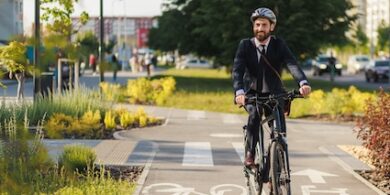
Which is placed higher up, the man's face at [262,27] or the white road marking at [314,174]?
the man's face at [262,27]

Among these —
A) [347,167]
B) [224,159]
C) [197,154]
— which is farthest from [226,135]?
[347,167]

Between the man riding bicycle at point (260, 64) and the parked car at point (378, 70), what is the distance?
47.1 metres

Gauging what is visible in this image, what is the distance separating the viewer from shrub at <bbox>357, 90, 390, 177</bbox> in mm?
8820

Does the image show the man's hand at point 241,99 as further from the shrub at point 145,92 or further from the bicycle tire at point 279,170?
the shrub at point 145,92

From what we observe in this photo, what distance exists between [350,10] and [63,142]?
2944cm

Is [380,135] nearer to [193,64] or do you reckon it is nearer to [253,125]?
[253,125]

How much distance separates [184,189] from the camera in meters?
7.95

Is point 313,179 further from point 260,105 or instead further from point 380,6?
point 380,6

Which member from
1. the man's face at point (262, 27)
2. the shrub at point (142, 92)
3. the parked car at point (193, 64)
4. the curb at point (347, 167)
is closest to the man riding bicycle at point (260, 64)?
the man's face at point (262, 27)

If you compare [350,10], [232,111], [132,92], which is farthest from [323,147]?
[350,10]

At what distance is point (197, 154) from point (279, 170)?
5.44 metres

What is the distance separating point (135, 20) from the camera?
3646 millimetres

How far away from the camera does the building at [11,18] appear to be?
7.00ft

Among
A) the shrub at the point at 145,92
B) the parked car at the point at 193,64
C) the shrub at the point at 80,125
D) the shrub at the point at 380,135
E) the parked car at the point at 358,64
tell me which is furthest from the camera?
the parked car at the point at 193,64
